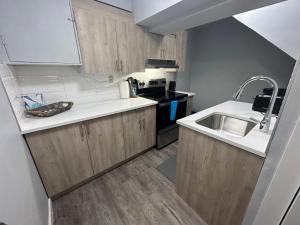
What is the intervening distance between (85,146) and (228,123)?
1720 mm

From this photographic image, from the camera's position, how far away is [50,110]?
1432mm

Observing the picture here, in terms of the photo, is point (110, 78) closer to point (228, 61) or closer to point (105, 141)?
point (105, 141)

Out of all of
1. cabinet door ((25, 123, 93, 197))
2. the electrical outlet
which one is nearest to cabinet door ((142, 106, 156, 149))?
the electrical outlet

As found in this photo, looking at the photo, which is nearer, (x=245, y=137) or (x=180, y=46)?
(x=245, y=137)

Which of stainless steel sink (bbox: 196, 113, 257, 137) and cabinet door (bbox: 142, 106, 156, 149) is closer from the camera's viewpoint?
stainless steel sink (bbox: 196, 113, 257, 137)

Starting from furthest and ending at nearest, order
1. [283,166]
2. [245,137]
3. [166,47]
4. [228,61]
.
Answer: [228,61]
[166,47]
[245,137]
[283,166]

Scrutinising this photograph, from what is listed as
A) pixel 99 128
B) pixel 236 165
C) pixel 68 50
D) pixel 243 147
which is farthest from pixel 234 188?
pixel 68 50

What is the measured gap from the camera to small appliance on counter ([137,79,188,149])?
2.16 metres

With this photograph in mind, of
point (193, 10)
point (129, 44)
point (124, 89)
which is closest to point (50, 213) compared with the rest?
point (124, 89)

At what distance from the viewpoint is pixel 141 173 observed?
5.94 feet

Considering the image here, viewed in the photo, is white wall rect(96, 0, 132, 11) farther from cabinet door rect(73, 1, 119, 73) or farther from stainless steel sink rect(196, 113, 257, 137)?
stainless steel sink rect(196, 113, 257, 137)

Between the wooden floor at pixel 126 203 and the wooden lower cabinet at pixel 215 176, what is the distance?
22cm

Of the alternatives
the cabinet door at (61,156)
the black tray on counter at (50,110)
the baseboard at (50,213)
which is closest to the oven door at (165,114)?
the cabinet door at (61,156)

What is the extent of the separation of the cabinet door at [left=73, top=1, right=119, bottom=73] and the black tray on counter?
542 mm
